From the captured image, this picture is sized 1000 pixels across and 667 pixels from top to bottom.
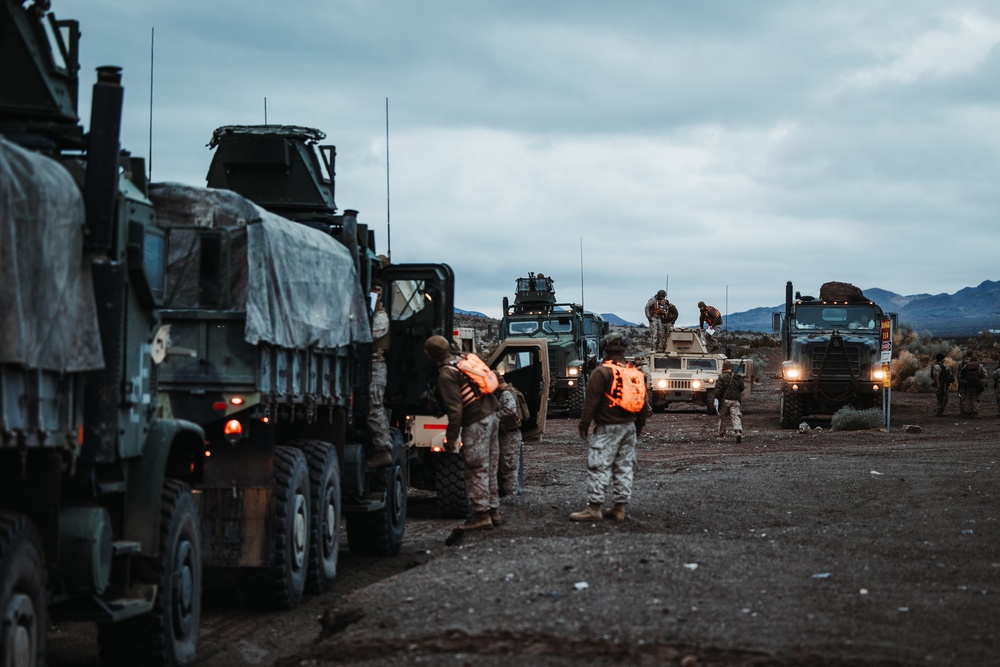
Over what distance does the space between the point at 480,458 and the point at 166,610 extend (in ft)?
19.9

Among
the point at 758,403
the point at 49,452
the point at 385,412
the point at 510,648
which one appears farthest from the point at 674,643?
the point at 758,403

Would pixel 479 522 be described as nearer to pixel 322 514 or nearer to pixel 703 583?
pixel 322 514

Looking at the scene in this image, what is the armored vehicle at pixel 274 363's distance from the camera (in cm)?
941

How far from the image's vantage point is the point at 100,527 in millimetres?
6801

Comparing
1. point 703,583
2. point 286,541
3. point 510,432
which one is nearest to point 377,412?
point 286,541

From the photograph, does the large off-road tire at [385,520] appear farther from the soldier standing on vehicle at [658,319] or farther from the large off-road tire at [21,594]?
the soldier standing on vehicle at [658,319]

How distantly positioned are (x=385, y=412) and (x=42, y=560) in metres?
7.24

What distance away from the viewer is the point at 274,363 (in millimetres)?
9867

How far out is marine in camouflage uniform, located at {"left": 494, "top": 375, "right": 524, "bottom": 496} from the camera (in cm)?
1602

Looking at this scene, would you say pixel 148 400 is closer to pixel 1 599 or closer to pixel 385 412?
pixel 1 599

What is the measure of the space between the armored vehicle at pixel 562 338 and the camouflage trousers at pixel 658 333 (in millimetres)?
2130

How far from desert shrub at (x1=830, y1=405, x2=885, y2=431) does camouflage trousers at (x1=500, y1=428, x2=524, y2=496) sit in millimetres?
17277

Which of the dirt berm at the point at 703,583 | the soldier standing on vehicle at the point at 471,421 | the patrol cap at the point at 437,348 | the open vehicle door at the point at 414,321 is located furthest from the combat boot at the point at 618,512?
the patrol cap at the point at 437,348

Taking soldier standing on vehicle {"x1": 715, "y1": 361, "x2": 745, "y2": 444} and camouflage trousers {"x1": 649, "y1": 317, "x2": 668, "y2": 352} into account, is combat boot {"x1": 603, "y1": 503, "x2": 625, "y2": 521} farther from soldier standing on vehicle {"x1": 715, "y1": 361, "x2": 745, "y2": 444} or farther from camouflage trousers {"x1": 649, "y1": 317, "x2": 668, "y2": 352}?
camouflage trousers {"x1": 649, "y1": 317, "x2": 668, "y2": 352}
